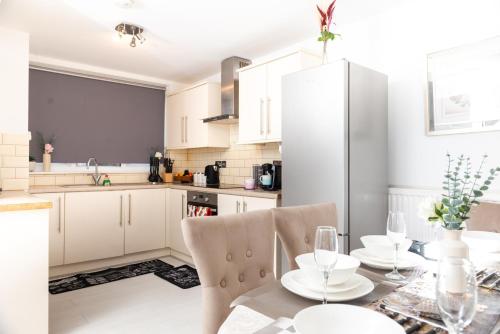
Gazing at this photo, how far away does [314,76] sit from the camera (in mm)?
2428

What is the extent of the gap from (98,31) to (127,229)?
83.7 inches

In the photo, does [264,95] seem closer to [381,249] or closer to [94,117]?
[381,249]

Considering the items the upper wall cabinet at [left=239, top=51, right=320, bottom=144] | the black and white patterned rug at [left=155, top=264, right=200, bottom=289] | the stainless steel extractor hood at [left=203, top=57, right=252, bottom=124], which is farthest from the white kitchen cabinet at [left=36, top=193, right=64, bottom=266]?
the upper wall cabinet at [left=239, top=51, right=320, bottom=144]

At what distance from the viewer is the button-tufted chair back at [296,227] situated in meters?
1.46

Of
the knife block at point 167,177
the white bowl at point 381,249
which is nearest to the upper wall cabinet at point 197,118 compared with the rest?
the knife block at point 167,177

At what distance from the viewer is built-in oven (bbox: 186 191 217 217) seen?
352cm

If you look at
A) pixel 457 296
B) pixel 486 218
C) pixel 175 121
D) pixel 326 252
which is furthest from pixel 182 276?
pixel 457 296

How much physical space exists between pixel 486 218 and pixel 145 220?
340 cm

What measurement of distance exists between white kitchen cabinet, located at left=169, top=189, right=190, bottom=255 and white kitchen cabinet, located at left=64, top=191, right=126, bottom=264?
593 millimetres

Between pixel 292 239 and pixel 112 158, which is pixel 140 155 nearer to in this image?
pixel 112 158

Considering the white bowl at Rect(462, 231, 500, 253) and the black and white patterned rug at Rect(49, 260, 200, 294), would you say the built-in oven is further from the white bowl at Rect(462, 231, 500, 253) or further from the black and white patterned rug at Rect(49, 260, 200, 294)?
the white bowl at Rect(462, 231, 500, 253)

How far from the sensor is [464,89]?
7.57 feet

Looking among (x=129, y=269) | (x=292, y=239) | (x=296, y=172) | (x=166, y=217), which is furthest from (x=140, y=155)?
(x=292, y=239)

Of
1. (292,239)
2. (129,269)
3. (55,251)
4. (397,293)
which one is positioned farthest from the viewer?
(129,269)
